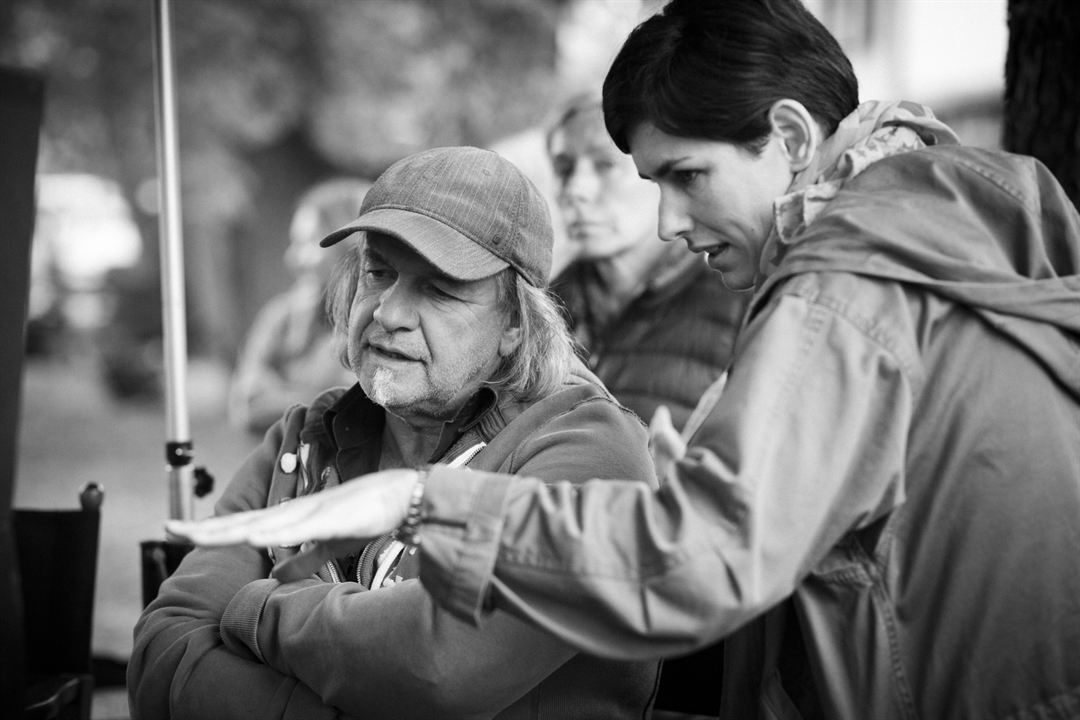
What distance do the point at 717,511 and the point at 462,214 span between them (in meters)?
1.03

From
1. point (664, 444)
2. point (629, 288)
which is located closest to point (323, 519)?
point (664, 444)

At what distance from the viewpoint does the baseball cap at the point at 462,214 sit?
2.17m

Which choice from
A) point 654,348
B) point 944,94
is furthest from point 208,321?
point 654,348

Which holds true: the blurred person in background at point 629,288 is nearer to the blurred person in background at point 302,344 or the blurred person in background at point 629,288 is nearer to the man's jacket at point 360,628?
the man's jacket at point 360,628

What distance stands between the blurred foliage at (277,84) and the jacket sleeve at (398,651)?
8557 mm

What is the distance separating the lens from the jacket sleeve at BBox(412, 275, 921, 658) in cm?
136

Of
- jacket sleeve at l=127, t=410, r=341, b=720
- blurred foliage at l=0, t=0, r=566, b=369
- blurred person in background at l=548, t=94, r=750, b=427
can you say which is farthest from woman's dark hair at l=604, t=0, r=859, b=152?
blurred foliage at l=0, t=0, r=566, b=369

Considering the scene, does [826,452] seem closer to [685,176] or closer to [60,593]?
[685,176]

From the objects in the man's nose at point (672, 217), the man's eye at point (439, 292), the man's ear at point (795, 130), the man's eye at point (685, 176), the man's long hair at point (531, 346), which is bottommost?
the man's long hair at point (531, 346)

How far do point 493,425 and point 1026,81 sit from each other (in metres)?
1.94

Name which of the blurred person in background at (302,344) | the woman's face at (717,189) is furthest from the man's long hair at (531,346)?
the blurred person in background at (302,344)

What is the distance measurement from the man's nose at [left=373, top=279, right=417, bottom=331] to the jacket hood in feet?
2.75

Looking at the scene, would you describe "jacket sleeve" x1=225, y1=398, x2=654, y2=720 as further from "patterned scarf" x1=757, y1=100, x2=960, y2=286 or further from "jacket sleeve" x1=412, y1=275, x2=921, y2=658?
"patterned scarf" x1=757, y1=100, x2=960, y2=286

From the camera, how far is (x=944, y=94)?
480 inches
